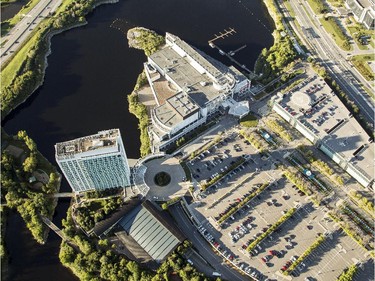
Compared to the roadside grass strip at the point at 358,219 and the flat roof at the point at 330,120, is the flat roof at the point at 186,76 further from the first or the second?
the roadside grass strip at the point at 358,219

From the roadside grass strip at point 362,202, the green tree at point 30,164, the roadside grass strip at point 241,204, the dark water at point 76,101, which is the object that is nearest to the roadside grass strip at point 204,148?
the dark water at point 76,101

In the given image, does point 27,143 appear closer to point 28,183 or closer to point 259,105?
point 28,183

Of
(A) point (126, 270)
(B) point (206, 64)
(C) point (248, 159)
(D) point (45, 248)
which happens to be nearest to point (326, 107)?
(C) point (248, 159)

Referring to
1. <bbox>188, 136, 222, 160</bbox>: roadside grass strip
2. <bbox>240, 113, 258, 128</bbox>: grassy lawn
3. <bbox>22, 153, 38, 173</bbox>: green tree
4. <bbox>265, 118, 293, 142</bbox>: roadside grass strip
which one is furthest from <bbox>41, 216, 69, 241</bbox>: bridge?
<bbox>265, 118, 293, 142</bbox>: roadside grass strip

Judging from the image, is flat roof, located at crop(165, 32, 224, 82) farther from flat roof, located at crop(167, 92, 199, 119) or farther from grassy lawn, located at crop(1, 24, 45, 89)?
grassy lawn, located at crop(1, 24, 45, 89)

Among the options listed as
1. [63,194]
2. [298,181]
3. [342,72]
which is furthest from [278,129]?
[63,194]

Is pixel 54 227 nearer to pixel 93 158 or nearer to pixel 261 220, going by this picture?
pixel 93 158
